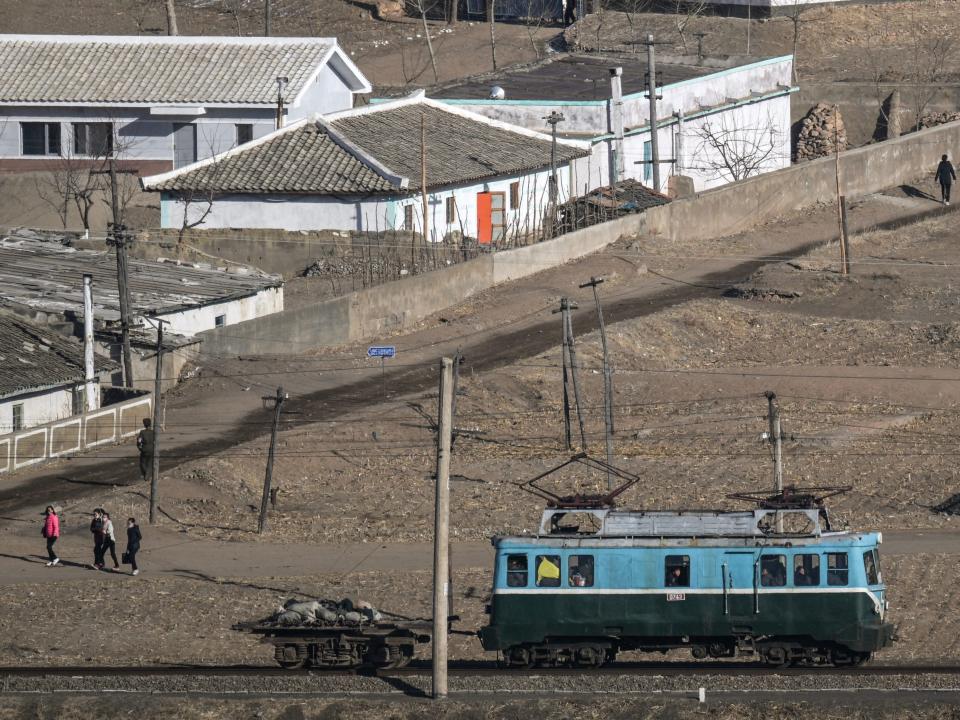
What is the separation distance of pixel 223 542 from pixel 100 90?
3508 centimetres

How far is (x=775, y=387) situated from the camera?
4781cm

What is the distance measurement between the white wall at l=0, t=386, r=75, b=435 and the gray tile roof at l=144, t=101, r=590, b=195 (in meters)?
14.2

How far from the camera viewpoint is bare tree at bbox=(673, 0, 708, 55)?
8769 centimetres

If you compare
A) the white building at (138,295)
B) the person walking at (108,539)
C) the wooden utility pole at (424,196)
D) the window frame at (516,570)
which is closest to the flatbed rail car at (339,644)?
the window frame at (516,570)

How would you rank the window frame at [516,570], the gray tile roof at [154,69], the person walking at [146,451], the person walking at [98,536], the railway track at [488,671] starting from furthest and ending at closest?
1. the gray tile roof at [154,69]
2. the person walking at [146,451]
3. the person walking at [98,536]
4. the window frame at [516,570]
5. the railway track at [488,671]

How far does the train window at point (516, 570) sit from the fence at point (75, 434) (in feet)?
63.2

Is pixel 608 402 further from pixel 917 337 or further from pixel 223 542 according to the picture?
pixel 917 337

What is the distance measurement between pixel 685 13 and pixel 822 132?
43.1ft

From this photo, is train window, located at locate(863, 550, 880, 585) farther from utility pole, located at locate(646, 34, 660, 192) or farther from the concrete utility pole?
utility pole, located at locate(646, 34, 660, 192)

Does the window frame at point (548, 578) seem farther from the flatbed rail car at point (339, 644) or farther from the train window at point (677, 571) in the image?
the flatbed rail car at point (339, 644)

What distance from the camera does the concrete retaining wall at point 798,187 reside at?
65.4m

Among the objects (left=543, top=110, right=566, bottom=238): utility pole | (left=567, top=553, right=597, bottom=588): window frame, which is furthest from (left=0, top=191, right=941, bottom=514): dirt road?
(left=567, top=553, right=597, bottom=588): window frame

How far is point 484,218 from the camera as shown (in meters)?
64.6

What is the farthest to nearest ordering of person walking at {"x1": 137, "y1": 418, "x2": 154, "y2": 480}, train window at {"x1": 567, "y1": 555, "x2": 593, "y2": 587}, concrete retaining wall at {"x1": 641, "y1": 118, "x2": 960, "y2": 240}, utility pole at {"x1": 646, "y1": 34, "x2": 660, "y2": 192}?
utility pole at {"x1": 646, "y1": 34, "x2": 660, "y2": 192} < concrete retaining wall at {"x1": 641, "y1": 118, "x2": 960, "y2": 240} < person walking at {"x1": 137, "y1": 418, "x2": 154, "y2": 480} < train window at {"x1": 567, "y1": 555, "x2": 593, "y2": 587}
